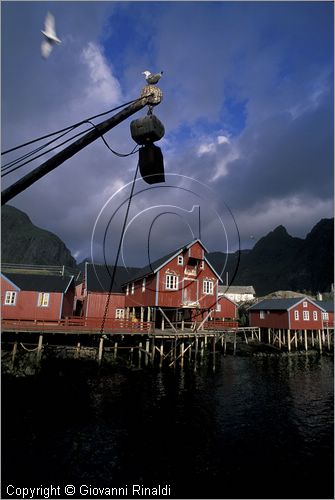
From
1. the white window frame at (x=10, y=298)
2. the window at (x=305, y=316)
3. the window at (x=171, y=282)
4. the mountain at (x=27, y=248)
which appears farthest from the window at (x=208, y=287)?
the mountain at (x=27, y=248)

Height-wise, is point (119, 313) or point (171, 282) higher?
point (171, 282)

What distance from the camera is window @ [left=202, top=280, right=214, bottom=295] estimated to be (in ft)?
122

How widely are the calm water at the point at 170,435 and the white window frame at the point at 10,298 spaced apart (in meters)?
10.9

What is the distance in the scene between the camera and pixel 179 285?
1383 inches

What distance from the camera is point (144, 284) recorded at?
36.3 meters

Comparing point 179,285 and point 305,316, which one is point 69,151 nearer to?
point 179,285

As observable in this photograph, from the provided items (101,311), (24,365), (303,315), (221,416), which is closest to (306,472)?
(221,416)

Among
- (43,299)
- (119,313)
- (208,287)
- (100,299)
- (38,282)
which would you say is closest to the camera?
(43,299)

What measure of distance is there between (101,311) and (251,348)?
24.3 meters

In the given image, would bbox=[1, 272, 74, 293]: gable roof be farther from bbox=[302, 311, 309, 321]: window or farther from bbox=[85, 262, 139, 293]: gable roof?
bbox=[302, 311, 309, 321]: window

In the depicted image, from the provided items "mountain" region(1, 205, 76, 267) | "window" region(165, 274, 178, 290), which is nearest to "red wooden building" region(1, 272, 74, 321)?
"window" region(165, 274, 178, 290)

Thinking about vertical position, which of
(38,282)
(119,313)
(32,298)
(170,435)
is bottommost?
(170,435)

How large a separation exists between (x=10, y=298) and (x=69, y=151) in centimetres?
3144

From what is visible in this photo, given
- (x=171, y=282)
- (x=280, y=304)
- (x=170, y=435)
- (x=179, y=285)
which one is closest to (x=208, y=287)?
(x=179, y=285)
